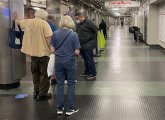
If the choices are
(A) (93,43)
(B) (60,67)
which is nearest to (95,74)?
(A) (93,43)

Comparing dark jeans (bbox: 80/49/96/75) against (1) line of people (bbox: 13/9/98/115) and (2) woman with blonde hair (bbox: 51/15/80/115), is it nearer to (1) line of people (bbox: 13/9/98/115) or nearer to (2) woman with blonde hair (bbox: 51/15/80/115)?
(1) line of people (bbox: 13/9/98/115)

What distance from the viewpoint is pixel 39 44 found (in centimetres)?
520

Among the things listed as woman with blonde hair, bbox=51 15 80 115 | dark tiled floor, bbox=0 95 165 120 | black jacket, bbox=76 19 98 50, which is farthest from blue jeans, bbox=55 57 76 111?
black jacket, bbox=76 19 98 50

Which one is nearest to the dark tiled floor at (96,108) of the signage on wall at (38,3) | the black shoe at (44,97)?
the black shoe at (44,97)

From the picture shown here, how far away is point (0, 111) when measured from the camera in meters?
4.77

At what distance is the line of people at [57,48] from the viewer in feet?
14.6

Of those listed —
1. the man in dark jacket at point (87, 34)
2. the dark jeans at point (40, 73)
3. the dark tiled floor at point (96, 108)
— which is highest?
the man in dark jacket at point (87, 34)

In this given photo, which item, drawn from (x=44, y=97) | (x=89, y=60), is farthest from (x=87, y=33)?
(x=44, y=97)

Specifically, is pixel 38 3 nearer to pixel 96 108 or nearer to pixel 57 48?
pixel 57 48

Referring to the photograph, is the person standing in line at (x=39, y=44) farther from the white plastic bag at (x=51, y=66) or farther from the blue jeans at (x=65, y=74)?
the blue jeans at (x=65, y=74)

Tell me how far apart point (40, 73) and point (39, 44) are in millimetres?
586

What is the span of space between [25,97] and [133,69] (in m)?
3.84

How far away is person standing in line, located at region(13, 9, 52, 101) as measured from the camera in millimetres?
5195

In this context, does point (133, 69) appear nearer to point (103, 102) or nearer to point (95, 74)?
point (95, 74)
